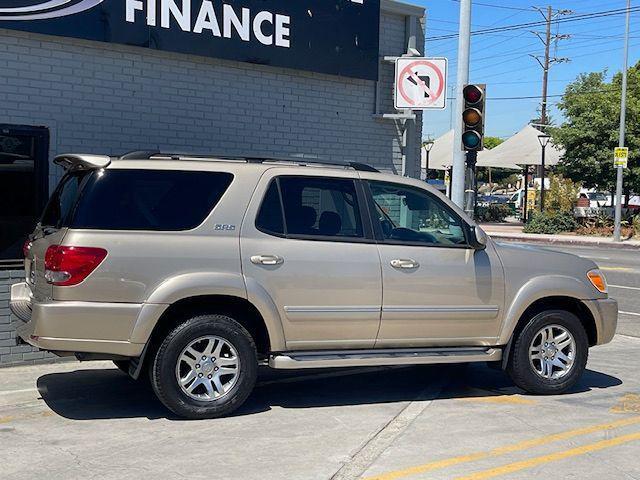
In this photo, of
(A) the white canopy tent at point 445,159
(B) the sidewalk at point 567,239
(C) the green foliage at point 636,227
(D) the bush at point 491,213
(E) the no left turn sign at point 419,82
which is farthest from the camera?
(D) the bush at point 491,213

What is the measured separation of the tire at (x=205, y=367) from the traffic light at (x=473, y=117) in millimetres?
5165

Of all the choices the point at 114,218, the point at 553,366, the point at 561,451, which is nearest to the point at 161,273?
the point at 114,218

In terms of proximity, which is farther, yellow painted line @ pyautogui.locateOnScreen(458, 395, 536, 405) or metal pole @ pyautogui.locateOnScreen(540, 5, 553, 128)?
metal pole @ pyautogui.locateOnScreen(540, 5, 553, 128)

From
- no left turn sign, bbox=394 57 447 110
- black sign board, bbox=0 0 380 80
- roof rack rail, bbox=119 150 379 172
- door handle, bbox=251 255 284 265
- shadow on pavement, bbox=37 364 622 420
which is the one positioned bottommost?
shadow on pavement, bbox=37 364 622 420

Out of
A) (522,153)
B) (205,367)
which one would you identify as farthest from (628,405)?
(522,153)

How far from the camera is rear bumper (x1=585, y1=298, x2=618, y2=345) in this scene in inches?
285

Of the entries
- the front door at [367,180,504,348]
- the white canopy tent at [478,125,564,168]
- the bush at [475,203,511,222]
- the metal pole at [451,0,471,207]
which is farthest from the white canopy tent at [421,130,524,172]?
the front door at [367,180,504,348]

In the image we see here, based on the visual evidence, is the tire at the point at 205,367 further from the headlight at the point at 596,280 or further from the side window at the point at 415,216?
the headlight at the point at 596,280

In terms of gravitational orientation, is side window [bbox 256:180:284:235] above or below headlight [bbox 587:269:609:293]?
above

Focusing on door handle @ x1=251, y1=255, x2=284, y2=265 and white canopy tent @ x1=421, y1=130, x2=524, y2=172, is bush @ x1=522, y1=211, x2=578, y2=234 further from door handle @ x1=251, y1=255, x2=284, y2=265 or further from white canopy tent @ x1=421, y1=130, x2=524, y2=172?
door handle @ x1=251, y1=255, x2=284, y2=265

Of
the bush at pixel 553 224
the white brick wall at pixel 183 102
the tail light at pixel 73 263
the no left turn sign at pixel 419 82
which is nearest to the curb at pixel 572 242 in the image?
the bush at pixel 553 224

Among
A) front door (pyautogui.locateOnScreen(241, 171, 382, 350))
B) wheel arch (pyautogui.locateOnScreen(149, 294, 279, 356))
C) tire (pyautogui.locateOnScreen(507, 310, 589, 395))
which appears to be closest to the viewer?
wheel arch (pyautogui.locateOnScreen(149, 294, 279, 356))

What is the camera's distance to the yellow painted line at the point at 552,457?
5.05 meters

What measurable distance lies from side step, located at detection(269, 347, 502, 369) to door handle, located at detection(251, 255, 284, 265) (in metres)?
0.72
